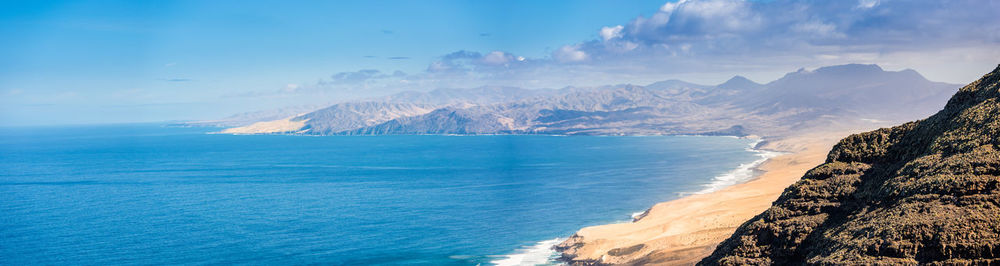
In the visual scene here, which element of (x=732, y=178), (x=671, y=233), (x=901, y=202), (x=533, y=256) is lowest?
(x=533, y=256)

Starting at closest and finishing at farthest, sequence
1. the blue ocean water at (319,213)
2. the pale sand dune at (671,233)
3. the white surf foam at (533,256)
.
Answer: the pale sand dune at (671,233) → the white surf foam at (533,256) → the blue ocean water at (319,213)

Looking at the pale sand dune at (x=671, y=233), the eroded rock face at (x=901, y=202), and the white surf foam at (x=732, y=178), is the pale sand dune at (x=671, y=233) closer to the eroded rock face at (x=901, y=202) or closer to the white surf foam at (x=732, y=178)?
the eroded rock face at (x=901, y=202)

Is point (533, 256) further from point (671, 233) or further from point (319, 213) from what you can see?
point (319, 213)

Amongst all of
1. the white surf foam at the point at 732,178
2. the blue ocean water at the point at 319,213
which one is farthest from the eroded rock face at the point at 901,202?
the white surf foam at the point at 732,178

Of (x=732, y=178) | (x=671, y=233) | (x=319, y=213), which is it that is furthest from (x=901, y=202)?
(x=732, y=178)

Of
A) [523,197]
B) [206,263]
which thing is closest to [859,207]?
[206,263]

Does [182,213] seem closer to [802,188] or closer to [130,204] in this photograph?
[130,204]
